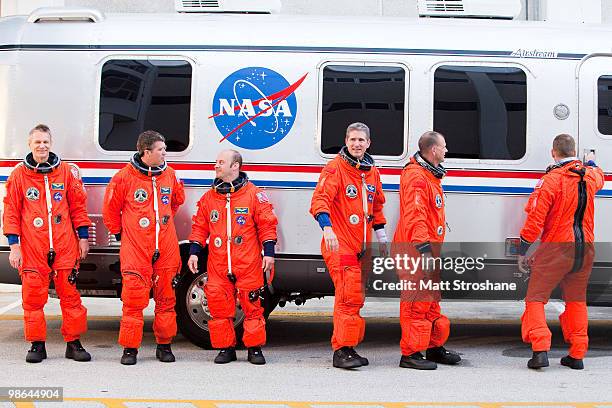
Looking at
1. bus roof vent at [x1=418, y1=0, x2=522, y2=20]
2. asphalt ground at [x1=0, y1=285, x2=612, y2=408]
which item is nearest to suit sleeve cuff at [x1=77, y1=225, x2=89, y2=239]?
asphalt ground at [x1=0, y1=285, x2=612, y2=408]

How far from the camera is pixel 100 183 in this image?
8992 millimetres

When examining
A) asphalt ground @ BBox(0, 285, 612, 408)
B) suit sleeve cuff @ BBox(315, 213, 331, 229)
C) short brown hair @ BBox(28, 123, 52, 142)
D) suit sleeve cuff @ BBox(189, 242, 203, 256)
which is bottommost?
asphalt ground @ BBox(0, 285, 612, 408)

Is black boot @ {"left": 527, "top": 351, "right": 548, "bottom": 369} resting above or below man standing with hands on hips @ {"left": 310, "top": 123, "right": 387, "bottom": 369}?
below

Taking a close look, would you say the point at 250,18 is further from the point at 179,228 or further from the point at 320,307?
the point at 320,307

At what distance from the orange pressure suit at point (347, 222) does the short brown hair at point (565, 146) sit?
1.46m

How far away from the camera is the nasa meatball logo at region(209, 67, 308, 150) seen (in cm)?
897

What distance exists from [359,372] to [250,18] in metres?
3.29

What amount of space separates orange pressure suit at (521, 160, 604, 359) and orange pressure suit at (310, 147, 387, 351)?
1273 millimetres

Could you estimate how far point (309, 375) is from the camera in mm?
8102

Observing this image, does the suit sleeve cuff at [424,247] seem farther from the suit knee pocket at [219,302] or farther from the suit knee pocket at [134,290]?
the suit knee pocket at [134,290]

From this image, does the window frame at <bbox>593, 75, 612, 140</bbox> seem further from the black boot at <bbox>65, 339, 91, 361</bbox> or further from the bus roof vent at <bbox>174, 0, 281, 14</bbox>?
the black boot at <bbox>65, 339, 91, 361</bbox>

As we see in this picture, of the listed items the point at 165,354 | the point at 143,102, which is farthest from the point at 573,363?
the point at 143,102

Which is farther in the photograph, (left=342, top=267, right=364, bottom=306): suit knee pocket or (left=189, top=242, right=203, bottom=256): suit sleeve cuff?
(left=189, top=242, right=203, bottom=256): suit sleeve cuff

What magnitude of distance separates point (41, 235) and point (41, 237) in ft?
0.05
